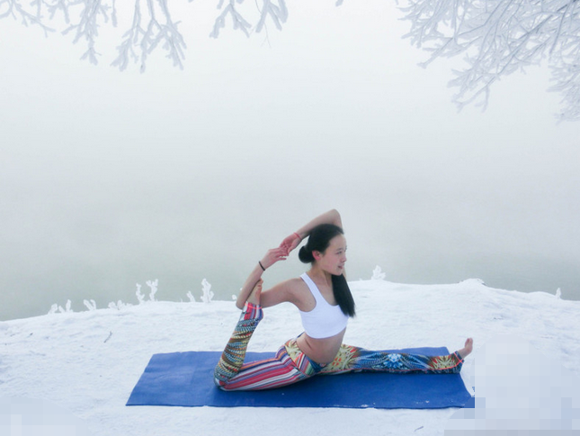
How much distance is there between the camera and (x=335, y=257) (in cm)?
259

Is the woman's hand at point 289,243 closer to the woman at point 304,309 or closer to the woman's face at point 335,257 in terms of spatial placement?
the woman at point 304,309

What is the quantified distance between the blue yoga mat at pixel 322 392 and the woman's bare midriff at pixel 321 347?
0.17 m

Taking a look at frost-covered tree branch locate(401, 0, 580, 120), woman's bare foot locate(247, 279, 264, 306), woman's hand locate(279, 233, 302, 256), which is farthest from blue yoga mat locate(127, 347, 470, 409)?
frost-covered tree branch locate(401, 0, 580, 120)

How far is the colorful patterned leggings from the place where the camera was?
8.64ft

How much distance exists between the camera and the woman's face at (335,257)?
2.59 meters

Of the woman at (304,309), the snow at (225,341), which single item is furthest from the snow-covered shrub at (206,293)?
the woman at (304,309)


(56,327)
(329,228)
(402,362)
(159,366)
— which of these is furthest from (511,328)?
(56,327)

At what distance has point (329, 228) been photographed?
262 cm

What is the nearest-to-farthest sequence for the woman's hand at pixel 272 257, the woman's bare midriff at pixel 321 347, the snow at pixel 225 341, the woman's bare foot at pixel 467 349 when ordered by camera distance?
the snow at pixel 225 341 < the woman's hand at pixel 272 257 < the woman's bare midriff at pixel 321 347 < the woman's bare foot at pixel 467 349

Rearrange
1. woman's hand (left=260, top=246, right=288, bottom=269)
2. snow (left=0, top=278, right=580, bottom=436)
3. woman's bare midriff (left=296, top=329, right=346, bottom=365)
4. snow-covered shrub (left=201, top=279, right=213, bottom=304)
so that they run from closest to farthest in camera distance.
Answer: snow (left=0, top=278, right=580, bottom=436) < woman's hand (left=260, top=246, right=288, bottom=269) < woman's bare midriff (left=296, top=329, right=346, bottom=365) < snow-covered shrub (left=201, top=279, right=213, bottom=304)

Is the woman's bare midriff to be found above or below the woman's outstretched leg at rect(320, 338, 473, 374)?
above

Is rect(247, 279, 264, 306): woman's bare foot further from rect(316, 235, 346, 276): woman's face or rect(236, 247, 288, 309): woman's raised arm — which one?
rect(316, 235, 346, 276): woman's face

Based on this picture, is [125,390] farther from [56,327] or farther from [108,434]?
[56,327]

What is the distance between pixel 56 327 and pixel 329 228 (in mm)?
2403
